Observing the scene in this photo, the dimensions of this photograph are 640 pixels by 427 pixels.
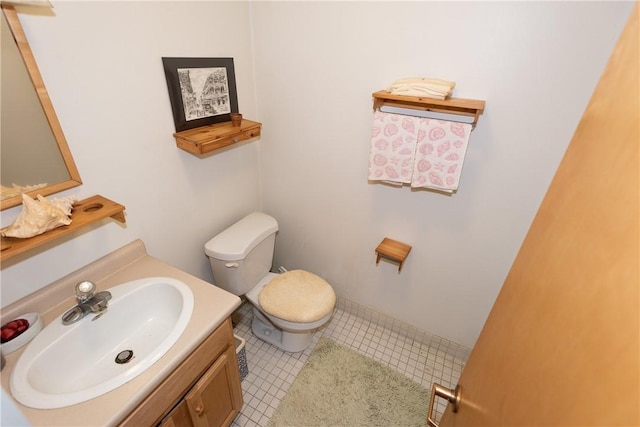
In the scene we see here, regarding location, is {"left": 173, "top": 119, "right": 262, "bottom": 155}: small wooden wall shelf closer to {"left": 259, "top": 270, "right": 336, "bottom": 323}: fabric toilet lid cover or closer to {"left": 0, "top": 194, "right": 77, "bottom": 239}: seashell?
{"left": 0, "top": 194, "right": 77, "bottom": 239}: seashell

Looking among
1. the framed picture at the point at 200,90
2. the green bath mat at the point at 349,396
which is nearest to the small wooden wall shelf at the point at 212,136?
the framed picture at the point at 200,90

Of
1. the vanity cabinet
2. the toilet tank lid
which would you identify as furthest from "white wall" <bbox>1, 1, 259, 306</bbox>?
the vanity cabinet

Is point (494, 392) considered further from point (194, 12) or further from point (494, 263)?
point (194, 12)

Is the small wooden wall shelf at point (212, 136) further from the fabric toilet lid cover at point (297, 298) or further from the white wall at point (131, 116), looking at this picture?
the fabric toilet lid cover at point (297, 298)

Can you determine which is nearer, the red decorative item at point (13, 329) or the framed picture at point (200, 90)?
the red decorative item at point (13, 329)

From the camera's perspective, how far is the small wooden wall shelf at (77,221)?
86cm

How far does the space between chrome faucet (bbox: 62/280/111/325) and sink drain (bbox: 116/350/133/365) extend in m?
0.16

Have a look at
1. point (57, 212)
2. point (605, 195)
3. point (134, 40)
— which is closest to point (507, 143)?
point (605, 195)

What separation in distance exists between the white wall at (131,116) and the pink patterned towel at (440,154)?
1.00m

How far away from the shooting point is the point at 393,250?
1.67 metres

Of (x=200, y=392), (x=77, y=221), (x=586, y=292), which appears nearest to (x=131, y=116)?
(x=77, y=221)

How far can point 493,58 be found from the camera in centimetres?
116

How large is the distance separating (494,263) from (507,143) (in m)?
0.60

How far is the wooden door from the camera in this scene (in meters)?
0.31
